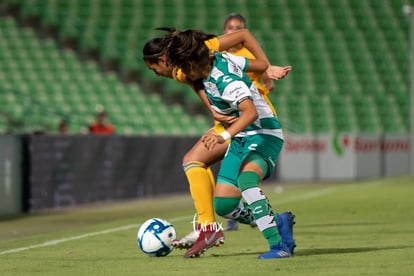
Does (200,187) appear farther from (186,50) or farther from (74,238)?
(74,238)

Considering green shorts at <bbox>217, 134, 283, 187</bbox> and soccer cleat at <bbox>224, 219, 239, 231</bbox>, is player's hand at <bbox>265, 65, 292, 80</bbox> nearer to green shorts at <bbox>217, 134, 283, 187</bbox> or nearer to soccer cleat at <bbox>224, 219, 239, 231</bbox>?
green shorts at <bbox>217, 134, 283, 187</bbox>

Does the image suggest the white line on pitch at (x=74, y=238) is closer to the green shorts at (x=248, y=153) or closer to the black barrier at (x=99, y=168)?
the green shorts at (x=248, y=153)

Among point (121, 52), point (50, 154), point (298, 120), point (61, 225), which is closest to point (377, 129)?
point (298, 120)

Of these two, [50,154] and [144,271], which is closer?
[144,271]

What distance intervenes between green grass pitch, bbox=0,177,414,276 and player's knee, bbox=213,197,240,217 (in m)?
0.37

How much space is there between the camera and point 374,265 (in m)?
8.09

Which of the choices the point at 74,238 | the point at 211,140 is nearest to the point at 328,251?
the point at 211,140

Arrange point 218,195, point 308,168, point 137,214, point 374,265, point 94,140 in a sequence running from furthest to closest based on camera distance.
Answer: point 308,168 → point 94,140 → point 137,214 → point 218,195 → point 374,265

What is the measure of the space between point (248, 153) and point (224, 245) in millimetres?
2114

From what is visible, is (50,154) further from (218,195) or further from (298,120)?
(298,120)

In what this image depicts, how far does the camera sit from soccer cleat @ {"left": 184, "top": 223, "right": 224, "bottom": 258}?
879cm

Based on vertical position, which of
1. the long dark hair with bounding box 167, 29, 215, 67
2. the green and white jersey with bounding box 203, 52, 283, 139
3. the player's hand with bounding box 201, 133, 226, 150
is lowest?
the player's hand with bounding box 201, 133, 226, 150

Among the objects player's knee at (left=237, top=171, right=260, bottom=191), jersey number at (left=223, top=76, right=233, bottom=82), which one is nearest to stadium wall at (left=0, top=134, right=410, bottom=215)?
player's knee at (left=237, top=171, right=260, bottom=191)

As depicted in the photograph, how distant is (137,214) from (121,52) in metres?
15.8
